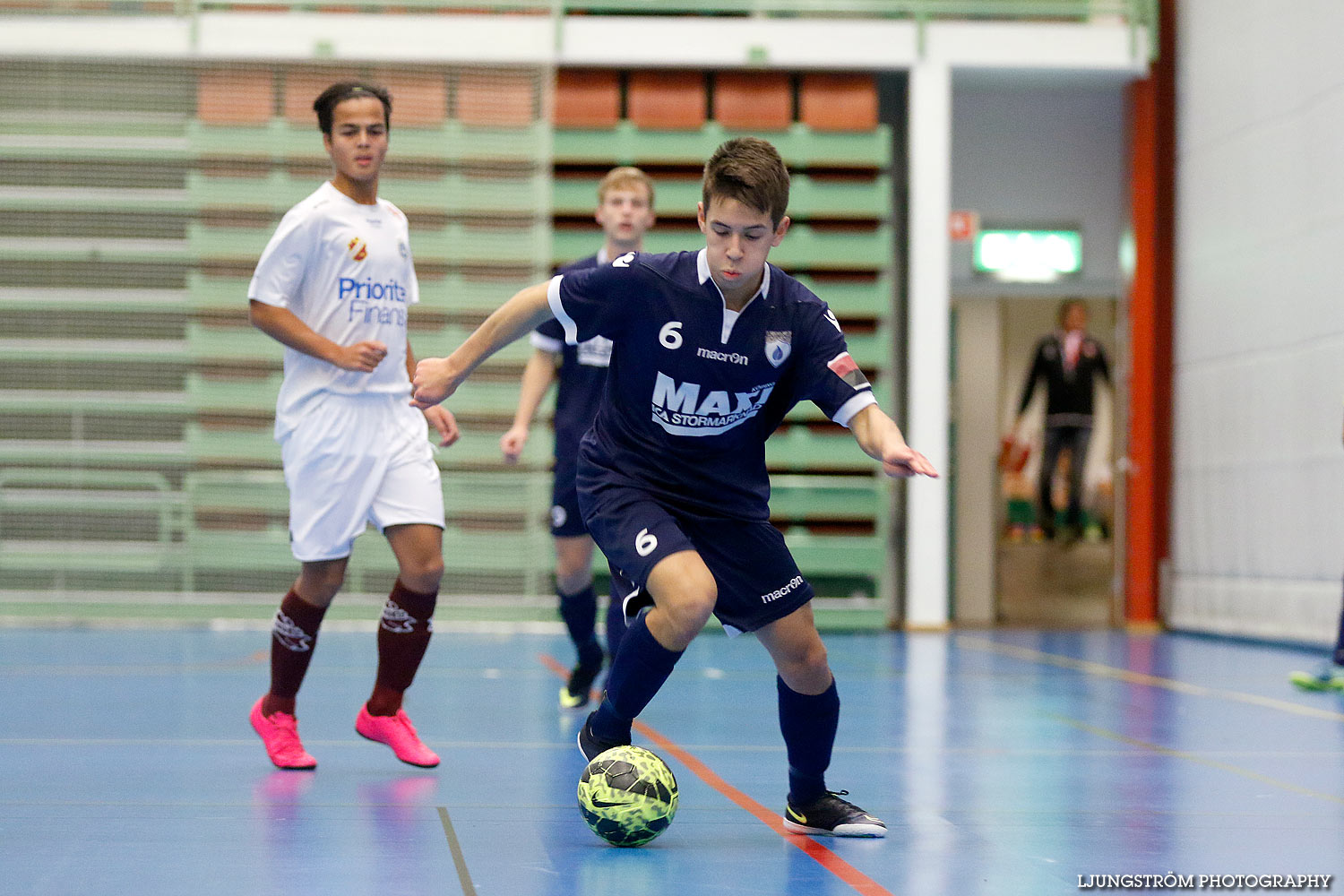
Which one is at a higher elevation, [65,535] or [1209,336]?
[1209,336]

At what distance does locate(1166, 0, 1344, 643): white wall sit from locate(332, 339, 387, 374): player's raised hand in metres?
6.79

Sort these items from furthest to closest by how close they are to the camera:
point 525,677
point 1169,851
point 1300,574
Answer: point 1300,574, point 525,677, point 1169,851

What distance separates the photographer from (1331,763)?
4656 mm

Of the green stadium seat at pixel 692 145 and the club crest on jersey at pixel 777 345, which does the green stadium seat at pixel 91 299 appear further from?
the club crest on jersey at pixel 777 345

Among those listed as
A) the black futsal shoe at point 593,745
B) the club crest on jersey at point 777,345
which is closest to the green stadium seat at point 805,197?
the club crest on jersey at point 777,345

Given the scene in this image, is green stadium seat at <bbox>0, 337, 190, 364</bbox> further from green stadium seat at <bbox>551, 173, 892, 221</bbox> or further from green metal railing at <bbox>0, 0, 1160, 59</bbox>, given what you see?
green stadium seat at <bbox>551, 173, 892, 221</bbox>

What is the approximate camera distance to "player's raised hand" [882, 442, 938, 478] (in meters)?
2.94

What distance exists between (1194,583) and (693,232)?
15.5 feet

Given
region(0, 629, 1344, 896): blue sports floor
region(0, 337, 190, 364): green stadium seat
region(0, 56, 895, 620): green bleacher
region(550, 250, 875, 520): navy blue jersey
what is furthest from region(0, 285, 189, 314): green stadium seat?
Answer: region(550, 250, 875, 520): navy blue jersey

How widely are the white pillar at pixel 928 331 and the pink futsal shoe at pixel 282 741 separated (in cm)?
725

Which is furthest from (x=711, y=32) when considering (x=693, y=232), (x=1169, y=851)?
(x=1169, y=851)

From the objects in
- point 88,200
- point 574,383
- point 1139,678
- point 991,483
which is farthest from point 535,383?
point 991,483

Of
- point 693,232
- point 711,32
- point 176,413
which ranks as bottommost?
point 176,413

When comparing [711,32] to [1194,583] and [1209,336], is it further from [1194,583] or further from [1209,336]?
[1194,583]
